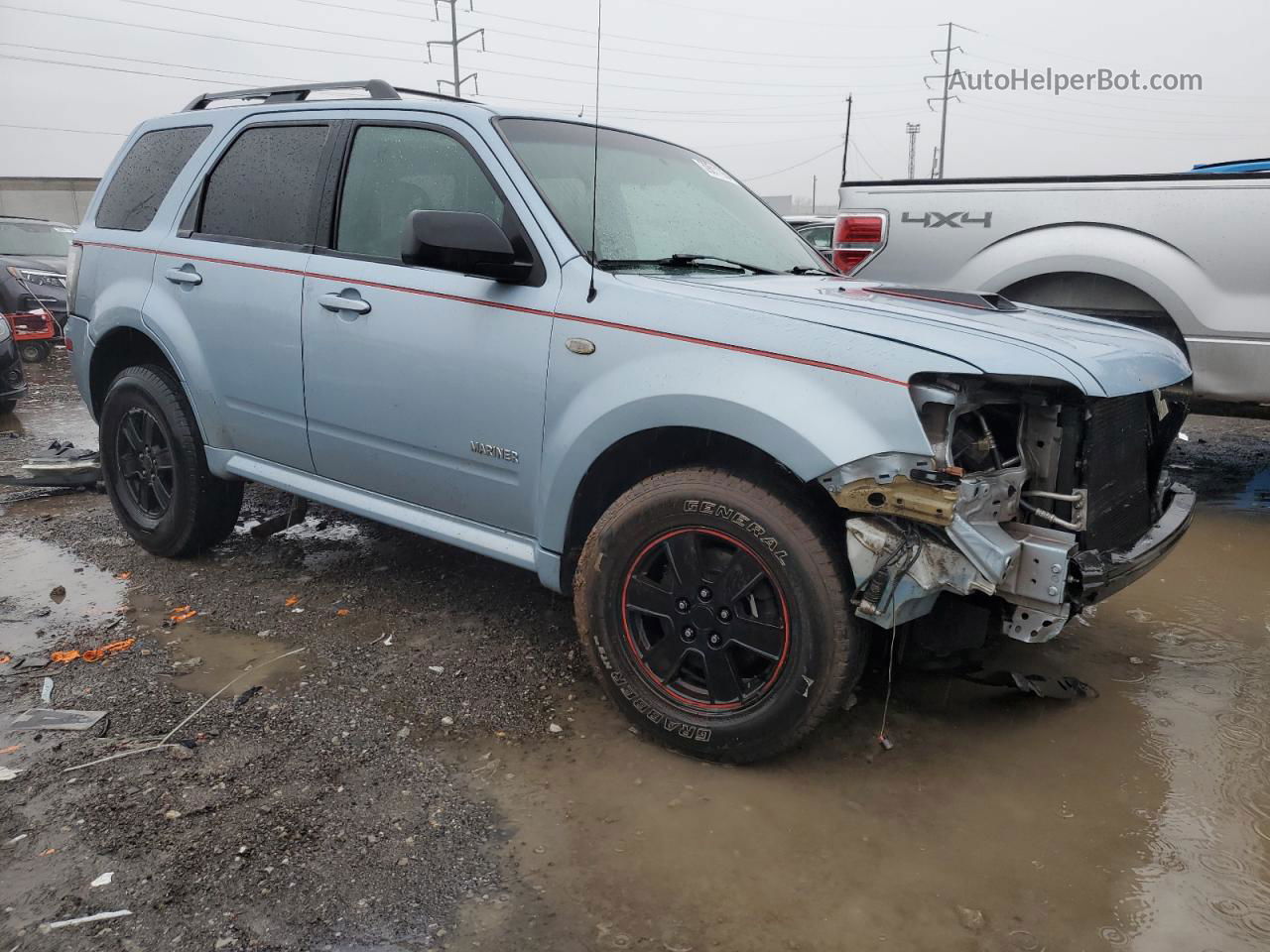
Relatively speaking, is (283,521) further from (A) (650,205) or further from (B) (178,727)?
(A) (650,205)

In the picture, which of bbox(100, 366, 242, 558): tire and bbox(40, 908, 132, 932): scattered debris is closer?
bbox(40, 908, 132, 932): scattered debris

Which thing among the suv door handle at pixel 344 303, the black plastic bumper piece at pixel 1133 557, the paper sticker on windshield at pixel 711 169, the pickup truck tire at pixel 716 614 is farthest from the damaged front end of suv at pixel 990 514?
the paper sticker on windshield at pixel 711 169

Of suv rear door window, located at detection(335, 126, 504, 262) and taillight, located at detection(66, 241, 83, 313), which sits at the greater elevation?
suv rear door window, located at detection(335, 126, 504, 262)

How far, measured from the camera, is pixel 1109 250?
15.8 feet

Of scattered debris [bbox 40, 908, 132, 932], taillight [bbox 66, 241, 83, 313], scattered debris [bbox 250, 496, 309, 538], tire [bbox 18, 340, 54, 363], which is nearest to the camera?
scattered debris [bbox 40, 908, 132, 932]

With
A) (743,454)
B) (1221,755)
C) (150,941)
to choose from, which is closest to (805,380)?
(743,454)

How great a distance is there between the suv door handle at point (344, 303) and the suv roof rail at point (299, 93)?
0.86 meters

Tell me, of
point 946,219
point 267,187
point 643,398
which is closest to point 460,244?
point 643,398

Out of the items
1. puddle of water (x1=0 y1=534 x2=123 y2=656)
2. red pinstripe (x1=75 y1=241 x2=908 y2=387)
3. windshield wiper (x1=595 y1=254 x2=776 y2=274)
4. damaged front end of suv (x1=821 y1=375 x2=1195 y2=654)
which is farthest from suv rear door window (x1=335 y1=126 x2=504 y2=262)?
puddle of water (x1=0 y1=534 x2=123 y2=656)

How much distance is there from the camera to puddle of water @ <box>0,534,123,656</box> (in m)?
3.79

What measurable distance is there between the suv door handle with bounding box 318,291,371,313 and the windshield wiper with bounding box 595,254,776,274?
0.94 meters

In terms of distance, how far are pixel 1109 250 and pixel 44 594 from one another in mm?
5388

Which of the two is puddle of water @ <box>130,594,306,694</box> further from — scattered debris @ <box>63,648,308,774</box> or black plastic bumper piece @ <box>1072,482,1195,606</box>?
black plastic bumper piece @ <box>1072,482,1195,606</box>

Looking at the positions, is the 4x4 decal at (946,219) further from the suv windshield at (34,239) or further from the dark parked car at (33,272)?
the suv windshield at (34,239)
